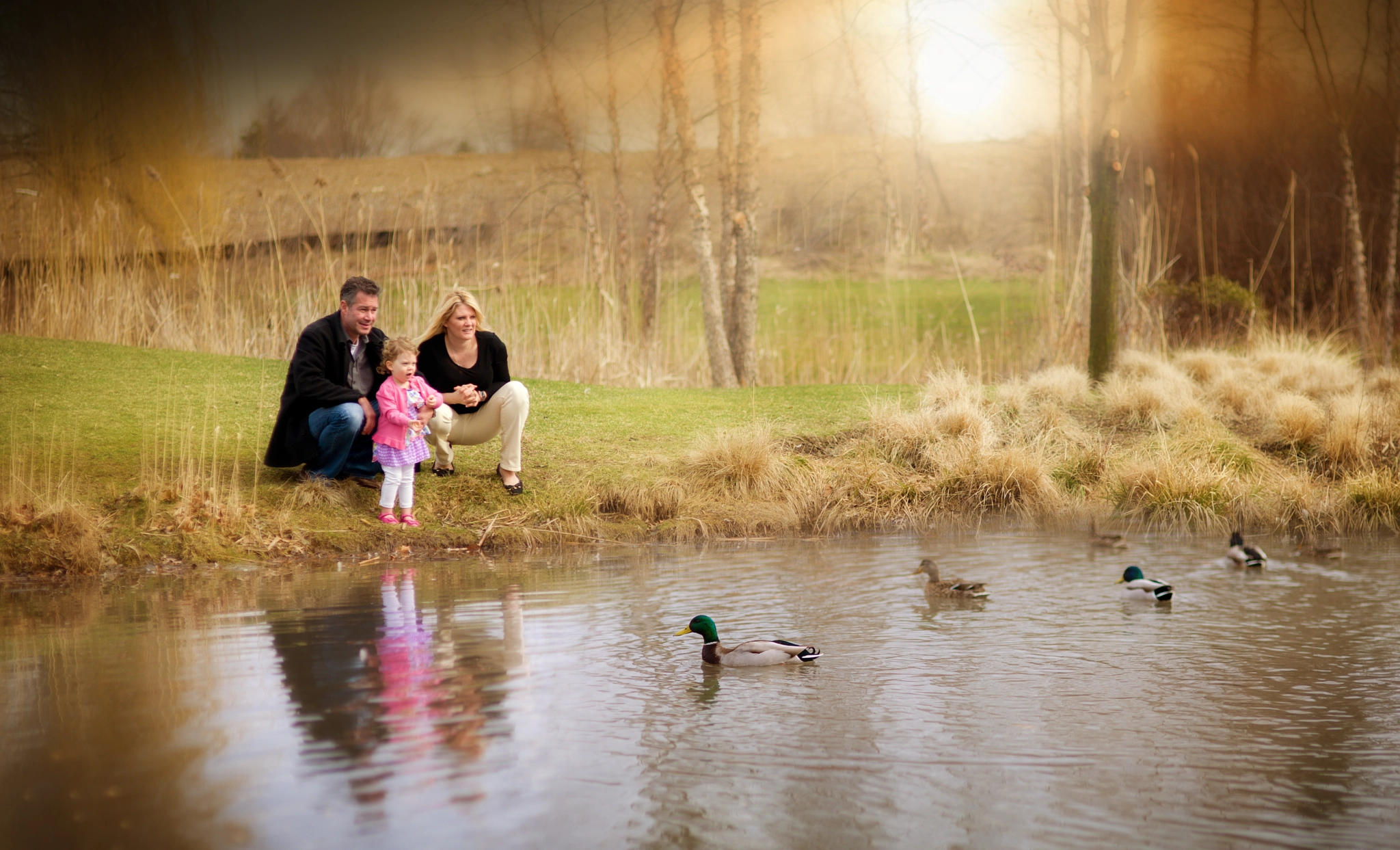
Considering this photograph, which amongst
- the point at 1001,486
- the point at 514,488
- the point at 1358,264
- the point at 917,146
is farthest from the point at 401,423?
the point at 917,146

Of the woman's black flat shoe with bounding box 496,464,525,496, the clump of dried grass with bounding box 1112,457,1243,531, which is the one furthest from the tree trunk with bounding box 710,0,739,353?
the woman's black flat shoe with bounding box 496,464,525,496

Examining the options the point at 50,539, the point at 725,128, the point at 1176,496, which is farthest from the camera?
the point at 725,128

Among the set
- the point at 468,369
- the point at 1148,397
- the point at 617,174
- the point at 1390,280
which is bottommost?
the point at 1148,397

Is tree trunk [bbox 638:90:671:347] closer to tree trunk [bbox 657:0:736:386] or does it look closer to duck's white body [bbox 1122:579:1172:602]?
tree trunk [bbox 657:0:736:386]

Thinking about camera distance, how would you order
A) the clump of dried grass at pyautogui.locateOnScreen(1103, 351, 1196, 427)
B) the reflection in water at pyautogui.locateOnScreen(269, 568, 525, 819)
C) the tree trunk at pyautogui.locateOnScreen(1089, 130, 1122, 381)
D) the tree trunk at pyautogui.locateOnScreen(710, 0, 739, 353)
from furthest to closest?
the tree trunk at pyautogui.locateOnScreen(710, 0, 739, 353) → the tree trunk at pyautogui.locateOnScreen(1089, 130, 1122, 381) → the clump of dried grass at pyautogui.locateOnScreen(1103, 351, 1196, 427) → the reflection in water at pyautogui.locateOnScreen(269, 568, 525, 819)

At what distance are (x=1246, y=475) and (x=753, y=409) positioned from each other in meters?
4.74

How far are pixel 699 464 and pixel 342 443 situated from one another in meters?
2.99

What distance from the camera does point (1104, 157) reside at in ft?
42.9

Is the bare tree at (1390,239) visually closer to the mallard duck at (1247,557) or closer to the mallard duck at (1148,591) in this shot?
the mallard duck at (1247,557)

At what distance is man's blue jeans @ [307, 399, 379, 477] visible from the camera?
26.0 ft

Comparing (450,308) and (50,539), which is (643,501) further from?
(50,539)

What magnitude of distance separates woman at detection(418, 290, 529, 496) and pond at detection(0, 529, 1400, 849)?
1.56m

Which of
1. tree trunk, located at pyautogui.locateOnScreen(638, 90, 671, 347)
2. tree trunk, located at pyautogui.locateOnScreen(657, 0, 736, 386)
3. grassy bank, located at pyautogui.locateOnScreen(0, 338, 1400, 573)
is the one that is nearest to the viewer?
grassy bank, located at pyautogui.locateOnScreen(0, 338, 1400, 573)

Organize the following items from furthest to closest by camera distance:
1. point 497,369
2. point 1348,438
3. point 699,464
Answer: point 1348,438 < point 699,464 < point 497,369
